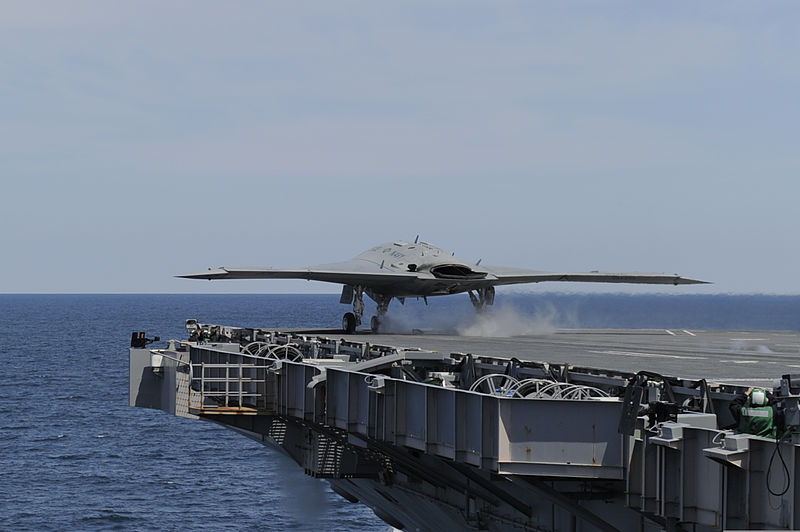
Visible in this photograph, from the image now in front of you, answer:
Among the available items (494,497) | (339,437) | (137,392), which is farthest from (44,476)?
(494,497)

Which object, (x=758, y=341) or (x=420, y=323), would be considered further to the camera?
(x=420, y=323)

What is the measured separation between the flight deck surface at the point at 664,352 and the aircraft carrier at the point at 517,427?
12cm

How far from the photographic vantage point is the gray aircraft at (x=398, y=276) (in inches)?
1667

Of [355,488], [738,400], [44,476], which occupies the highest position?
[738,400]

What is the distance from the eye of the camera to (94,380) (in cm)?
8494

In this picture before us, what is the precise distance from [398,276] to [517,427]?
27.3 meters

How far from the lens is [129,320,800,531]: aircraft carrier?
1320cm

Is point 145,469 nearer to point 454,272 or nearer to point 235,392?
point 454,272

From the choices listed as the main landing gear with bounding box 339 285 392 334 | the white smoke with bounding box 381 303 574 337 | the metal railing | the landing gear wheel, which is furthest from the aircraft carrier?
the white smoke with bounding box 381 303 574 337

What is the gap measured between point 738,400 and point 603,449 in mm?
1963

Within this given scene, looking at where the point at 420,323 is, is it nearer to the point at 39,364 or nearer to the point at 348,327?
the point at 348,327

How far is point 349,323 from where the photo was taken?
1683 inches

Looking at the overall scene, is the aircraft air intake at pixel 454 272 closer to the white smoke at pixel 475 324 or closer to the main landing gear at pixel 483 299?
the white smoke at pixel 475 324

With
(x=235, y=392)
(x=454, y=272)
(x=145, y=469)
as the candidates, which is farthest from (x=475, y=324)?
(x=235, y=392)
